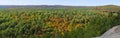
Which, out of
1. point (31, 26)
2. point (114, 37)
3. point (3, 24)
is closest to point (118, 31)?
point (114, 37)

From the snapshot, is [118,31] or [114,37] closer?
[114,37]

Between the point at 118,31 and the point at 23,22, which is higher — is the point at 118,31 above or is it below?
above

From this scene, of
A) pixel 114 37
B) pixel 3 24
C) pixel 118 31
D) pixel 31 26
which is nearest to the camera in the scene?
pixel 114 37

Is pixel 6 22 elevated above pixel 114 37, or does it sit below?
below

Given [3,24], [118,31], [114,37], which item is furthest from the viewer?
[3,24]

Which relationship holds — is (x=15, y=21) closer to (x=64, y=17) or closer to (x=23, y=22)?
(x=23, y=22)

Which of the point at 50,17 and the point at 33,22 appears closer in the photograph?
the point at 33,22

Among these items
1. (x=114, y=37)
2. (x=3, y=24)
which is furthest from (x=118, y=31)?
(x=3, y=24)

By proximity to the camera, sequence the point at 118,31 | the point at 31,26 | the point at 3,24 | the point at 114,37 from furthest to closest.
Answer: the point at 3,24 → the point at 31,26 → the point at 118,31 → the point at 114,37

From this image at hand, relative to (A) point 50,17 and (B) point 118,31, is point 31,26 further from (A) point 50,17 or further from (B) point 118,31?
(B) point 118,31
